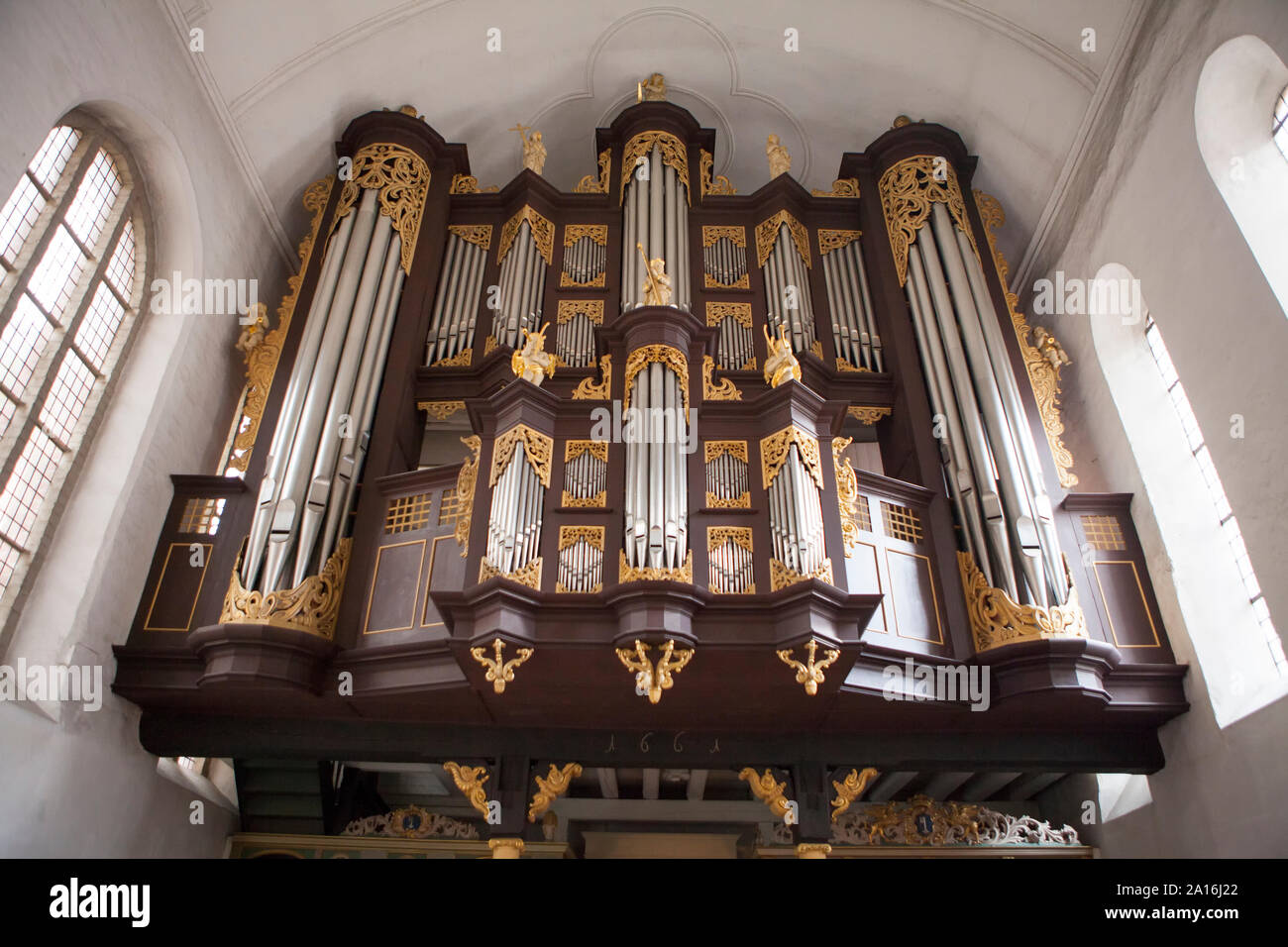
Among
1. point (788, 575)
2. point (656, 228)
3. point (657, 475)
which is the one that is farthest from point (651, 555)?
point (656, 228)

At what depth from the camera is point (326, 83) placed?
1094 cm

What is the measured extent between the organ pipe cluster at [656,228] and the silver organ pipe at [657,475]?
268 centimetres

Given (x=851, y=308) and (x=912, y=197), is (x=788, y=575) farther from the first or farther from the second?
(x=912, y=197)

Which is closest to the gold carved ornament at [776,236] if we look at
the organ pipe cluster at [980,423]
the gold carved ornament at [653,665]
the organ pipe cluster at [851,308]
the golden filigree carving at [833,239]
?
the golden filigree carving at [833,239]

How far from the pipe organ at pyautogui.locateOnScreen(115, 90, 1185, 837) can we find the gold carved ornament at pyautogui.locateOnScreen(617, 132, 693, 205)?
2926 mm

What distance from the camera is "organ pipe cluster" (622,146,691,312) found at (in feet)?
35.2

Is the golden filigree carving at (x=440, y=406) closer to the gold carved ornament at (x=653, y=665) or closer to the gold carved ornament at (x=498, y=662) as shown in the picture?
the gold carved ornament at (x=498, y=662)

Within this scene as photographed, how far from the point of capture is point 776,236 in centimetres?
1143

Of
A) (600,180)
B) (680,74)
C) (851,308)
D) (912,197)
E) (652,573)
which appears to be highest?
(680,74)

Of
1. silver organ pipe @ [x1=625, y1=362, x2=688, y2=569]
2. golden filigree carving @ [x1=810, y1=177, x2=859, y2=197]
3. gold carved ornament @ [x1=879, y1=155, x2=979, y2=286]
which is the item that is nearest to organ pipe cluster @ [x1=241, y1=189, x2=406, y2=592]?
silver organ pipe @ [x1=625, y1=362, x2=688, y2=569]

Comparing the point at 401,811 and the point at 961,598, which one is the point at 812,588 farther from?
the point at 401,811

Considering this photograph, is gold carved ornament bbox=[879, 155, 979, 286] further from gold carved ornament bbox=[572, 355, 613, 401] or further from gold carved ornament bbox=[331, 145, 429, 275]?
gold carved ornament bbox=[331, 145, 429, 275]

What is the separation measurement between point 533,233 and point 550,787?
6515 mm
